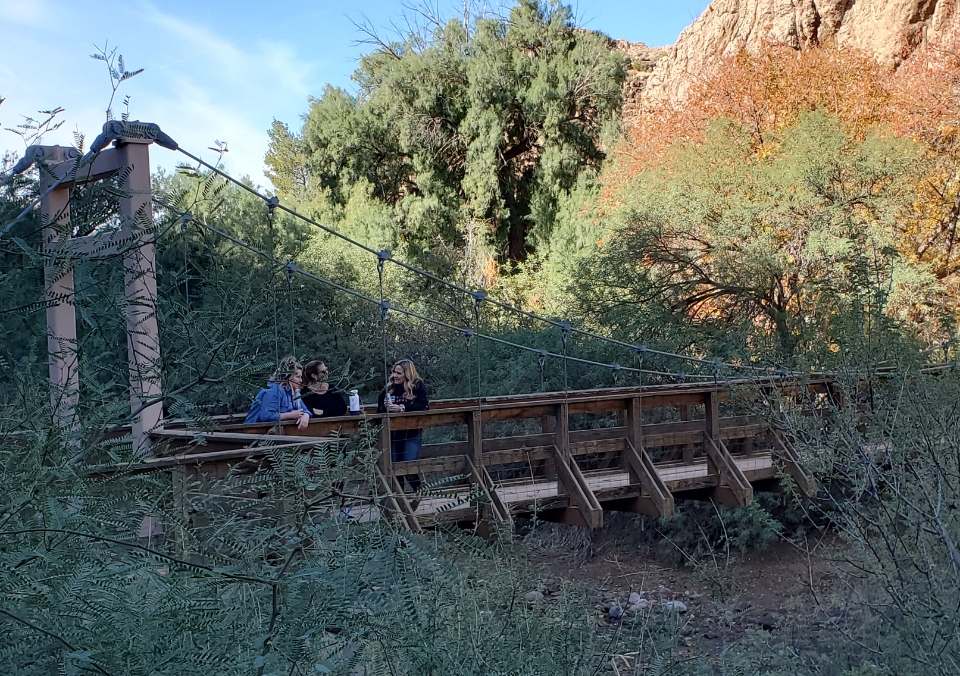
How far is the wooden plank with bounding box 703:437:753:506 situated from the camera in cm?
674

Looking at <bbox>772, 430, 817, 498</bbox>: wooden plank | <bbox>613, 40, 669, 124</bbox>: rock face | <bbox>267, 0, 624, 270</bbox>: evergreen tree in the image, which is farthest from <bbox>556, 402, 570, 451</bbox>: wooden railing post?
<bbox>613, 40, 669, 124</bbox>: rock face

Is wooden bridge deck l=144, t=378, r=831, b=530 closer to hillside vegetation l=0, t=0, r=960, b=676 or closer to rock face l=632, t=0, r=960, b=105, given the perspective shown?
hillside vegetation l=0, t=0, r=960, b=676

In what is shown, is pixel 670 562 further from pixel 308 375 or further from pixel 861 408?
pixel 308 375

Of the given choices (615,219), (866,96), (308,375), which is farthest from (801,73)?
(308,375)

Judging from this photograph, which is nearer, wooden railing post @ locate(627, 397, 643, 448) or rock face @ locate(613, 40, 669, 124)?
wooden railing post @ locate(627, 397, 643, 448)

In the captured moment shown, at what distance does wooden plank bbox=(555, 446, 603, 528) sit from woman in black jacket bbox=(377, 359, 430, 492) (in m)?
0.98

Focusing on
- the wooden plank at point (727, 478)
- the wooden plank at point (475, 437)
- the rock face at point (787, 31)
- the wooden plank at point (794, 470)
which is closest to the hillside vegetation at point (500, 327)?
the wooden plank at point (794, 470)

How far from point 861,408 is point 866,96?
7289 millimetres

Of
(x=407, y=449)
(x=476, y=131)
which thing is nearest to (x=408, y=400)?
(x=407, y=449)

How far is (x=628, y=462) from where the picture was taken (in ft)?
21.1

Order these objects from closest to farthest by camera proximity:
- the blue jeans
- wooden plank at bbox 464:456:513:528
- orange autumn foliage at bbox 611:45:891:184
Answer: wooden plank at bbox 464:456:513:528, the blue jeans, orange autumn foliage at bbox 611:45:891:184

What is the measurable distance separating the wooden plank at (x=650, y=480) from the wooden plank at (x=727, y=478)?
2.18 ft

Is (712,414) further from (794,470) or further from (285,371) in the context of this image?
(285,371)

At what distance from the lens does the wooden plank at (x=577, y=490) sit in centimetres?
576
